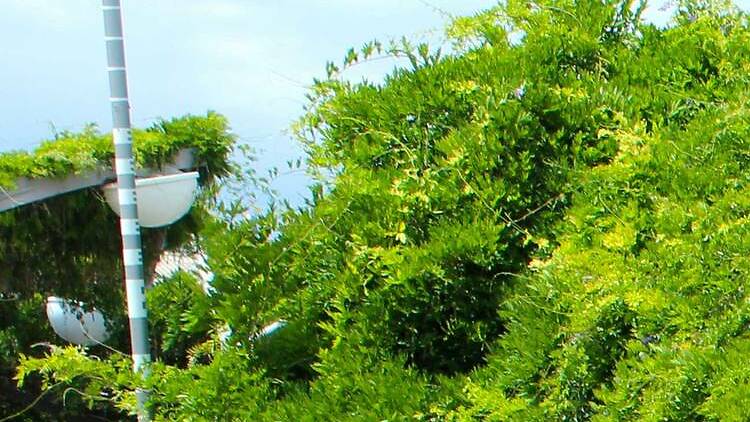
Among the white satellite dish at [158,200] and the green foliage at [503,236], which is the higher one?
the white satellite dish at [158,200]

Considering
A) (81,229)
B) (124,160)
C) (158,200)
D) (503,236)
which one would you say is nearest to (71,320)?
(81,229)

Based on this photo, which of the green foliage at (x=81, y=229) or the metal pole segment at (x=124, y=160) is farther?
the green foliage at (x=81, y=229)

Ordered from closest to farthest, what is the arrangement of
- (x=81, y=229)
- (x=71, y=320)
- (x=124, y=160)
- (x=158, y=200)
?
1. (x=124, y=160)
2. (x=158, y=200)
3. (x=81, y=229)
4. (x=71, y=320)

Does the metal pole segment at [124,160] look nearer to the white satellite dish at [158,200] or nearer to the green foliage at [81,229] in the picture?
the white satellite dish at [158,200]

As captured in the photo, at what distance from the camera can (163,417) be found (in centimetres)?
332

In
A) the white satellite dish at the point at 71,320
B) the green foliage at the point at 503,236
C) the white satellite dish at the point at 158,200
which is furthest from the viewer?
the white satellite dish at the point at 71,320

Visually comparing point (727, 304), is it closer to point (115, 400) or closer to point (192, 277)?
point (192, 277)

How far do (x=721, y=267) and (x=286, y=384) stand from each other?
1324mm

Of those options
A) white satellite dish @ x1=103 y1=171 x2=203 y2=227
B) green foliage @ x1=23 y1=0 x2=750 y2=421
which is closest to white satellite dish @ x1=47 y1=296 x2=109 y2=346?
white satellite dish @ x1=103 y1=171 x2=203 y2=227

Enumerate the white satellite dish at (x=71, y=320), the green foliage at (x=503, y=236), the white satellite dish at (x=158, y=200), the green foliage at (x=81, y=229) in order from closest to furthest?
the green foliage at (x=503, y=236)
the white satellite dish at (x=158, y=200)
the green foliage at (x=81, y=229)
the white satellite dish at (x=71, y=320)

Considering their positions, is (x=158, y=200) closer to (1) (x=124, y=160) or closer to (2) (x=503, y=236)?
(1) (x=124, y=160)

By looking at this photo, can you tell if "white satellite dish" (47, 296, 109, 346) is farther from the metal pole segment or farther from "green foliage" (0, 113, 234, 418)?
the metal pole segment

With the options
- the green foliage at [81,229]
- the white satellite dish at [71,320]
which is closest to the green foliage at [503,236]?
the green foliage at [81,229]

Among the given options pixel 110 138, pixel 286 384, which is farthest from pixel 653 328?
pixel 110 138
